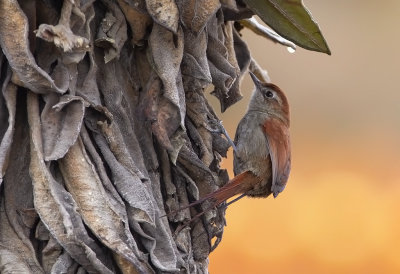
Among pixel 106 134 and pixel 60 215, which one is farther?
pixel 106 134

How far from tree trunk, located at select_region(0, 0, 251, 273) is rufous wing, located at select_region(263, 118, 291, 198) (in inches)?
28.0

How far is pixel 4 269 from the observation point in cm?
261

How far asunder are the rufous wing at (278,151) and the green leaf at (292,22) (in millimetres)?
793

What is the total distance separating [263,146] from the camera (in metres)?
4.26

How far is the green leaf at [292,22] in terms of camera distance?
3.16 m

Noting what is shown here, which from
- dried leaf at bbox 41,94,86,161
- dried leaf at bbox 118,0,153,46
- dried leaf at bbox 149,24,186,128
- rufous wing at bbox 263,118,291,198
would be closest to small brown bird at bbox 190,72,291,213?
rufous wing at bbox 263,118,291,198

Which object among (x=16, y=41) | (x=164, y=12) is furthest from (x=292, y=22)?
(x=16, y=41)

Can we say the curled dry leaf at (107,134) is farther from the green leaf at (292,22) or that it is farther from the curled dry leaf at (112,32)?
the green leaf at (292,22)

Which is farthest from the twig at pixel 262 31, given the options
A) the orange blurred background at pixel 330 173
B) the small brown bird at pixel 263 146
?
the orange blurred background at pixel 330 173

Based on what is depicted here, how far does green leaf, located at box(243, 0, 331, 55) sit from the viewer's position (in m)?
3.16

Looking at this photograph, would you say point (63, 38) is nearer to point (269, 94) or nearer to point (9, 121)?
point (9, 121)

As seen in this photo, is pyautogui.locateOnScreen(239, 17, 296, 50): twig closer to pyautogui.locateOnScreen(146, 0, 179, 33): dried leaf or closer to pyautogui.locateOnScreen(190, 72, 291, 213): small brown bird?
pyautogui.locateOnScreen(190, 72, 291, 213): small brown bird

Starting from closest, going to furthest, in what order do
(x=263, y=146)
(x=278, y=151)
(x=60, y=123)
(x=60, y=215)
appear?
1. (x=60, y=215)
2. (x=60, y=123)
3. (x=278, y=151)
4. (x=263, y=146)

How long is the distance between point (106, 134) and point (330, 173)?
A: 273 centimetres
